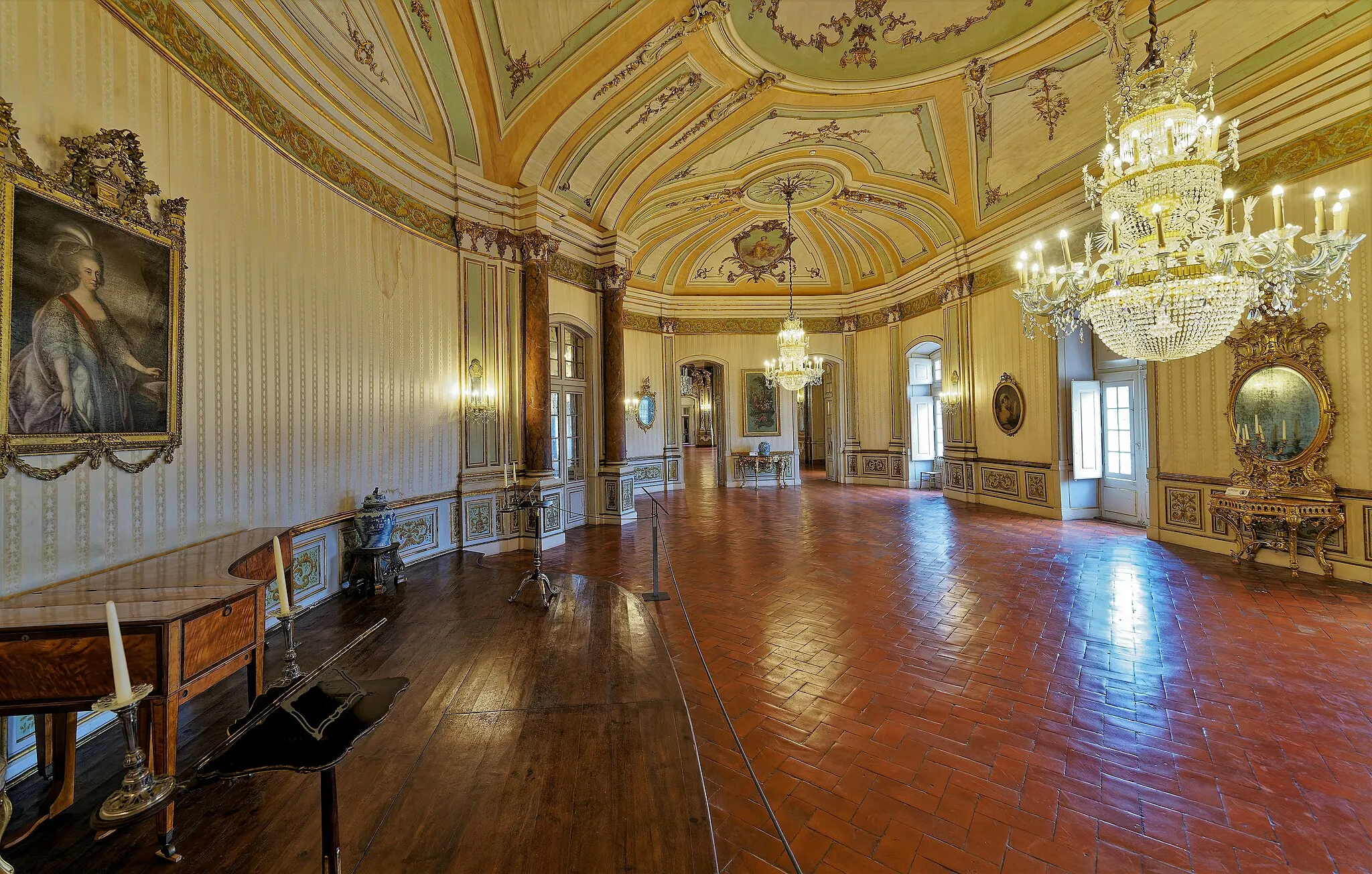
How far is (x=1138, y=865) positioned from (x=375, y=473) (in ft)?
18.9

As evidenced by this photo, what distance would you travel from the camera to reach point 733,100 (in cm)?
695

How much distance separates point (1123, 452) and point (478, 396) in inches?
369

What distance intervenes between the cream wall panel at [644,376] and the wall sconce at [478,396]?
5.51 metres

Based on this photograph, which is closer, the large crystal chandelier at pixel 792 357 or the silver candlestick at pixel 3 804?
the silver candlestick at pixel 3 804

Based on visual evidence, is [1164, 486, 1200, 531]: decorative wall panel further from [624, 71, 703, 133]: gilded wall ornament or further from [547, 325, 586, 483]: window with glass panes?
[547, 325, 586, 483]: window with glass panes

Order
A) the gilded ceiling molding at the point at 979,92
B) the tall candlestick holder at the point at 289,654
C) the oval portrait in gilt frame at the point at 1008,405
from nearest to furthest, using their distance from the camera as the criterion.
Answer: the tall candlestick holder at the point at 289,654
the gilded ceiling molding at the point at 979,92
the oval portrait in gilt frame at the point at 1008,405

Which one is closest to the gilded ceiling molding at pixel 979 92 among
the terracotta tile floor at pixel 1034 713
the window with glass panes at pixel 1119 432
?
the window with glass panes at pixel 1119 432

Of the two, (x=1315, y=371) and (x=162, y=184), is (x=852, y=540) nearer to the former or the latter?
(x=1315, y=371)

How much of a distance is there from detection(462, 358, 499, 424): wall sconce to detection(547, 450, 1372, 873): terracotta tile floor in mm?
2701

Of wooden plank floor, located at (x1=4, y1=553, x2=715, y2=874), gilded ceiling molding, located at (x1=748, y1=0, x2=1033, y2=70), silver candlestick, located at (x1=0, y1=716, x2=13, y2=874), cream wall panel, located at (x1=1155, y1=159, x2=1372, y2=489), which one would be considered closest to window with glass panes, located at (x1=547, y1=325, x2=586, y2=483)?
wooden plank floor, located at (x1=4, y1=553, x2=715, y2=874)

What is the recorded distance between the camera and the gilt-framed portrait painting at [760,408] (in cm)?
1410

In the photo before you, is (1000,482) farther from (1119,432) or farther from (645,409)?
(645,409)

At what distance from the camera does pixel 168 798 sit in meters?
1.33

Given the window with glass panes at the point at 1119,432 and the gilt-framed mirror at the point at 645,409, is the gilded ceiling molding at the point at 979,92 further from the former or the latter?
the gilt-framed mirror at the point at 645,409
